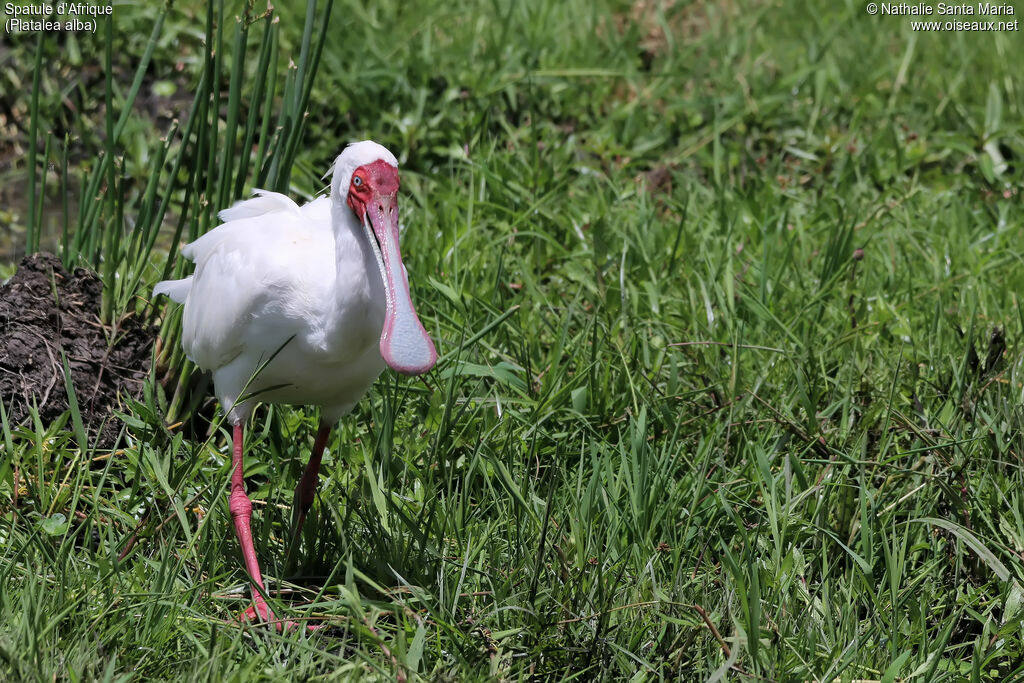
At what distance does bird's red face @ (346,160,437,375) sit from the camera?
2664 millimetres

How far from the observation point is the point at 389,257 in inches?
108

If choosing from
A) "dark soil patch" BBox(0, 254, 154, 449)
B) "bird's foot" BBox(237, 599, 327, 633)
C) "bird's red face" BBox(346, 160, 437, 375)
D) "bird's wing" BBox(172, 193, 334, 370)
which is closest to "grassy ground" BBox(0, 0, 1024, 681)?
"bird's foot" BBox(237, 599, 327, 633)

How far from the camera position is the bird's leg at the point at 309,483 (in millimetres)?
3180

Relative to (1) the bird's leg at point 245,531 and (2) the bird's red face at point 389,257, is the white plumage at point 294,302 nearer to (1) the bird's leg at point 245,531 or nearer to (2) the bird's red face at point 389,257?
(2) the bird's red face at point 389,257

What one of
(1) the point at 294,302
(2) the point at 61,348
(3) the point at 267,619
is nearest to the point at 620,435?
(1) the point at 294,302

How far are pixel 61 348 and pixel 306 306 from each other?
0.93 metres

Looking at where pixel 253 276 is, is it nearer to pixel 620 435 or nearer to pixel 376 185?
pixel 376 185

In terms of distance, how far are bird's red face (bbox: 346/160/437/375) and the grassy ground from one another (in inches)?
17.1

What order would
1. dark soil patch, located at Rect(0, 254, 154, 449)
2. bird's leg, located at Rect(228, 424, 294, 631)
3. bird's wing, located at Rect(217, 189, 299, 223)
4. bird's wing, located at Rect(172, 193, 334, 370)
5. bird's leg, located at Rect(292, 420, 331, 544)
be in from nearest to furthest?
bird's leg, located at Rect(228, 424, 294, 631)
bird's wing, located at Rect(172, 193, 334, 370)
bird's leg, located at Rect(292, 420, 331, 544)
bird's wing, located at Rect(217, 189, 299, 223)
dark soil patch, located at Rect(0, 254, 154, 449)

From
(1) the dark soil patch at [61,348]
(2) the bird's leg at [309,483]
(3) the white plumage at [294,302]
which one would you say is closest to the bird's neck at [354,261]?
(3) the white plumage at [294,302]

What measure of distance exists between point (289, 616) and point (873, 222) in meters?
3.09

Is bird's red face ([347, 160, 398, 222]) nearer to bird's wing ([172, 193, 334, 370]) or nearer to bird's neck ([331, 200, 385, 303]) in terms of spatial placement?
bird's neck ([331, 200, 385, 303])

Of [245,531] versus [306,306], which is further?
[245,531]

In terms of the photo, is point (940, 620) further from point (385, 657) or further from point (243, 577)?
point (243, 577)
